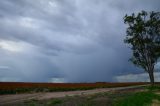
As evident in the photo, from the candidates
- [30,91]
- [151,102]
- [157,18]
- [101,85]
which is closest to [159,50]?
[157,18]

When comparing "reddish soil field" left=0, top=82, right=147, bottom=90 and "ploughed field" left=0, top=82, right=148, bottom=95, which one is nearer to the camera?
"ploughed field" left=0, top=82, right=148, bottom=95

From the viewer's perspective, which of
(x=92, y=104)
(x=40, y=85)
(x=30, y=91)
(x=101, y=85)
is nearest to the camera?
(x=92, y=104)

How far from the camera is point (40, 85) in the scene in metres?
47.7

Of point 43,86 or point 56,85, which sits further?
point 56,85

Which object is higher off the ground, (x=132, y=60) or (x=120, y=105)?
(x=132, y=60)

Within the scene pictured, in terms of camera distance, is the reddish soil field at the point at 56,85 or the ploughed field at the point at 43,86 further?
the reddish soil field at the point at 56,85

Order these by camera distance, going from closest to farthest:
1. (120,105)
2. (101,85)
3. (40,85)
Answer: (120,105) < (40,85) < (101,85)

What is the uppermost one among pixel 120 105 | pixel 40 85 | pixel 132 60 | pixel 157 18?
pixel 157 18

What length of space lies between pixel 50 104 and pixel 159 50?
88.9 ft

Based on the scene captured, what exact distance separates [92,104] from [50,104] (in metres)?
3.68

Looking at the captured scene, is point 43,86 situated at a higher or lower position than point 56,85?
lower

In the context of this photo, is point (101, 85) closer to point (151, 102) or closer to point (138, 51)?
point (138, 51)

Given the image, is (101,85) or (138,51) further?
(101,85)

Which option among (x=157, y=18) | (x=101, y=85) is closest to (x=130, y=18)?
(x=157, y=18)
